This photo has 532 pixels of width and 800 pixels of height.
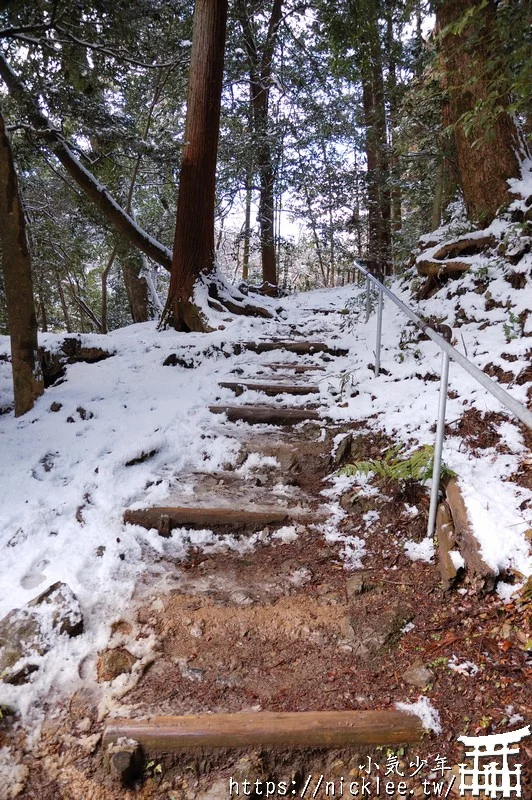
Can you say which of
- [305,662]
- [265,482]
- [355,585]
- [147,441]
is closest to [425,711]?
[305,662]

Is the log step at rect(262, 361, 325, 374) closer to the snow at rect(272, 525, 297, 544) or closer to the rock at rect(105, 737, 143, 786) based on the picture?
the snow at rect(272, 525, 297, 544)

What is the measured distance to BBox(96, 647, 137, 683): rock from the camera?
1862 mm

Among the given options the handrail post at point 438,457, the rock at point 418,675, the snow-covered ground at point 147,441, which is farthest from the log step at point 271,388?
the rock at point 418,675

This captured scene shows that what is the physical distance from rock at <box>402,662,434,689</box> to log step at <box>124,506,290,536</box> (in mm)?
1144

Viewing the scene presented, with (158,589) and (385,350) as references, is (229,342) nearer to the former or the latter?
(385,350)

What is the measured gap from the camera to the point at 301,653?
1995 millimetres

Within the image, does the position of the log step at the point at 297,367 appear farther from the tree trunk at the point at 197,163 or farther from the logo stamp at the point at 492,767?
the logo stamp at the point at 492,767

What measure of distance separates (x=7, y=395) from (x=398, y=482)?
3.69 m

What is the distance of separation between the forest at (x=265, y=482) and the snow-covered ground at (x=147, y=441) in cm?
2

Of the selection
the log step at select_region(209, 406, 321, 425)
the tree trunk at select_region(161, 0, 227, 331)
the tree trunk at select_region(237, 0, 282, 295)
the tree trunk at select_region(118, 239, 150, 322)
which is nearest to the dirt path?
the log step at select_region(209, 406, 321, 425)

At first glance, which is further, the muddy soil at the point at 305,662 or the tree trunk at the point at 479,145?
the tree trunk at the point at 479,145

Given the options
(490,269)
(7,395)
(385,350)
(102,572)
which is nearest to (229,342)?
(385,350)

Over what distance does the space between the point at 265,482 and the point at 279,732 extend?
175 cm

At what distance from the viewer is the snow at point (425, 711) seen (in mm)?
1578
